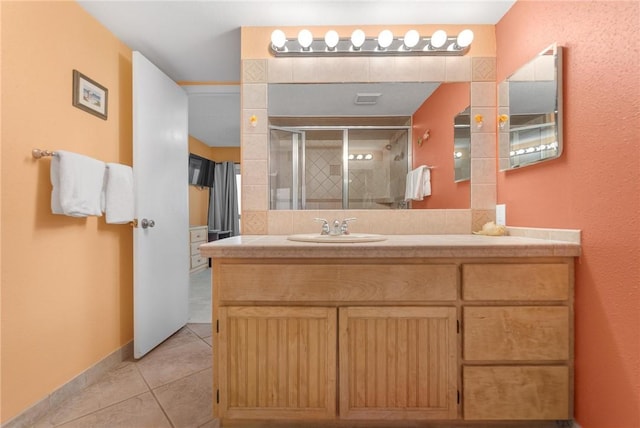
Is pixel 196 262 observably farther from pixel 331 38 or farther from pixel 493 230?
pixel 493 230

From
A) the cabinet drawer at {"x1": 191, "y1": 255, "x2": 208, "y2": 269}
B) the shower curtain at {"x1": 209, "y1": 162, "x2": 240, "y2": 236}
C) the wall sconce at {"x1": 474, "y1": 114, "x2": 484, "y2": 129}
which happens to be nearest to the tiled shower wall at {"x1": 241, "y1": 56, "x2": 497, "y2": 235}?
the wall sconce at {"x1": 474, "y1": 114, "x2": 484, "y2": 129}

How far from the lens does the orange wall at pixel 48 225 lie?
1.38 m

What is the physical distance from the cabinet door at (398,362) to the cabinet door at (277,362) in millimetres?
76

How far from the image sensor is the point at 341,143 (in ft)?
6.15

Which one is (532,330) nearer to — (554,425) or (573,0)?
(554,425)

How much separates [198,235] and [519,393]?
15.4ft

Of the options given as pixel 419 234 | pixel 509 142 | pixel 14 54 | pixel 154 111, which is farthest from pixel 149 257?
pixel 509 142

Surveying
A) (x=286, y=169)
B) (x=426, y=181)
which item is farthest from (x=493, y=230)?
(x=286, y=169)

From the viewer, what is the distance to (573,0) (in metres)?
1.30

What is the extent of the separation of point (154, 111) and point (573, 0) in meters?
2.44

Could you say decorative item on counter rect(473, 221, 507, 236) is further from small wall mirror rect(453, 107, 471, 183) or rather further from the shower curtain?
the shower curtain

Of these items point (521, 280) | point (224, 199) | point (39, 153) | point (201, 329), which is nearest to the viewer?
point (521, 280)

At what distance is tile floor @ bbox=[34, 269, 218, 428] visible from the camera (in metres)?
1.51

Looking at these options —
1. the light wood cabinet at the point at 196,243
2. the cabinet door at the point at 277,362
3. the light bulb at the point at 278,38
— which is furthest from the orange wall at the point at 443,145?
the light wood cabinet at the point at 196,243
